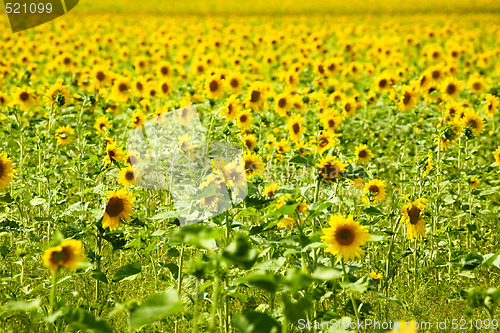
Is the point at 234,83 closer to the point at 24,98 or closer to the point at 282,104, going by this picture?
the point at 282,104

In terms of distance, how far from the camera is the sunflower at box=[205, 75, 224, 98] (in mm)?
4523

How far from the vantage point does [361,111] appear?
616 centimetres

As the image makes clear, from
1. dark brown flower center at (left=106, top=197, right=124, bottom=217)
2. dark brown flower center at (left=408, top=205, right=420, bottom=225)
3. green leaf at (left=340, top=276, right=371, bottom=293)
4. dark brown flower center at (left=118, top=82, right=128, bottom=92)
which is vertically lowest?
dark brown flower center at (left=408, top=205, right=420, bottom=225)

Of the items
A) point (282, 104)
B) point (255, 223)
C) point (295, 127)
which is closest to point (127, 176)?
point (255, 223)

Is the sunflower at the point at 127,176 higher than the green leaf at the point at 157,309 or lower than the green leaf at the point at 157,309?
lower

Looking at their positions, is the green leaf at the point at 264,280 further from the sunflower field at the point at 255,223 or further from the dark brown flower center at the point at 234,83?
the dark brown flower center at the point at 234,83

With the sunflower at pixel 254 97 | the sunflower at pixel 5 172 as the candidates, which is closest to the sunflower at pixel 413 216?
the sunflower at pixel 5 172

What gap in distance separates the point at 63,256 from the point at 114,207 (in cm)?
72

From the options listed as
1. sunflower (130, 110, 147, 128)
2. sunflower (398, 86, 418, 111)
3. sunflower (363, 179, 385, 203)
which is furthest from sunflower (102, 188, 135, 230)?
sunflower (398, 86, 418, 111)

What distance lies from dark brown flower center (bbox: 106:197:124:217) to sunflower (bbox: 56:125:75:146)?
6.81 ft

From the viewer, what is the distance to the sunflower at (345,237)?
2035 mm

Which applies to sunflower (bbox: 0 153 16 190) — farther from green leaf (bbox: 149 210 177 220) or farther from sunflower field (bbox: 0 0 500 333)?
green leaf (bbox: 149 210 177 220)

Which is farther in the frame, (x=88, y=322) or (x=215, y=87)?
(x=215, y=87)

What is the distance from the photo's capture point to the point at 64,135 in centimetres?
440
